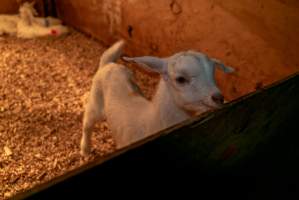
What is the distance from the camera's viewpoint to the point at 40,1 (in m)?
4.88

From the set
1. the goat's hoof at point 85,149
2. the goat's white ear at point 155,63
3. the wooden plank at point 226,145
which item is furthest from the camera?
the goat's hoof at point 85,149

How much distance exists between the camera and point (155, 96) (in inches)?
80.0

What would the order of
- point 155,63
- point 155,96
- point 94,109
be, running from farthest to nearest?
point 94,109 → point 155,96 → point 155,63

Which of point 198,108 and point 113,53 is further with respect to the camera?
point 113,53

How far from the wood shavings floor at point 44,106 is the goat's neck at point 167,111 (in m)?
0.94

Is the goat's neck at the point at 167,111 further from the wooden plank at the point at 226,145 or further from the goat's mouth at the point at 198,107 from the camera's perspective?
the wooden plank at the point at 226,145

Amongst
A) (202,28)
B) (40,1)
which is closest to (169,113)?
(202,28)

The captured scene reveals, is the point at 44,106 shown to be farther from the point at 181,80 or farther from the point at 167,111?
the point at 181,80

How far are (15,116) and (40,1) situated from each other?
2.41m

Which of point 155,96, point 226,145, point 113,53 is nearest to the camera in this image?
point 226,145

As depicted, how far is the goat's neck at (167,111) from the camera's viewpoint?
6.24 ft

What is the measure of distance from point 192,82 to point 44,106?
1.86 metres

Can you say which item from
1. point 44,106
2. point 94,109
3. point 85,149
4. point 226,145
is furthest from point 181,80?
point 44,106

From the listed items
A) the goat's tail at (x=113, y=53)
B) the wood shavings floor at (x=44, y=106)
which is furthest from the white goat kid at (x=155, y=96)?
the wood shavings floor at (x=44, y=106)
